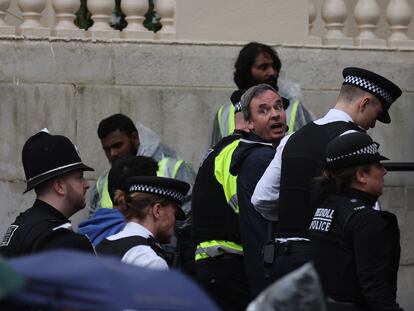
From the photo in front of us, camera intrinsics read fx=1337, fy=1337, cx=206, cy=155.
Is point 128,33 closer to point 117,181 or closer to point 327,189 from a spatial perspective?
point 117,181

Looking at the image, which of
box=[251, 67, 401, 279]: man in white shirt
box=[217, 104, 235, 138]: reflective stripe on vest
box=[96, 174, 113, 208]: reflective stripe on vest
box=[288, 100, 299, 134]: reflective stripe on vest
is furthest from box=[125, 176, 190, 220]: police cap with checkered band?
box=[217, 104, 235, 138]: reflective stripe on vest

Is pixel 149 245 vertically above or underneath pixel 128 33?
underneath

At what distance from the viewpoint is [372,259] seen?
5.21 meters

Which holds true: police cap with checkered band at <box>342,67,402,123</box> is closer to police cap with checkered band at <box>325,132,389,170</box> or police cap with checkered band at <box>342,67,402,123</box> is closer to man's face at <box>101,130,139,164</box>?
police cap with checkered band at <box>325,132,389,170</box>

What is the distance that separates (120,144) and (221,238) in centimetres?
154

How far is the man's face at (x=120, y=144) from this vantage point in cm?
816

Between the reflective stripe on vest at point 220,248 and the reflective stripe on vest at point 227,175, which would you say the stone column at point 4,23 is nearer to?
the reflective stripe on vest at point 227,175

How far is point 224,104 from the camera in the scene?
8.84 metres

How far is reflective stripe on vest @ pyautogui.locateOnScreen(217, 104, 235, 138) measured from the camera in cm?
812

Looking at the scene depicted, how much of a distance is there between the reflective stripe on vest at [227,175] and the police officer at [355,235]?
1.28 metres

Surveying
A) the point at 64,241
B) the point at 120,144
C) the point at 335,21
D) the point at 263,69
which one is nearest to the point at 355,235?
the point at 64,241

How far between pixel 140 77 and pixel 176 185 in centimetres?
305

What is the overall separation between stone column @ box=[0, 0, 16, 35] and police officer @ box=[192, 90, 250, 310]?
2.56 meters

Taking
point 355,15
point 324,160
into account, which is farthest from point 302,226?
point 355,15
